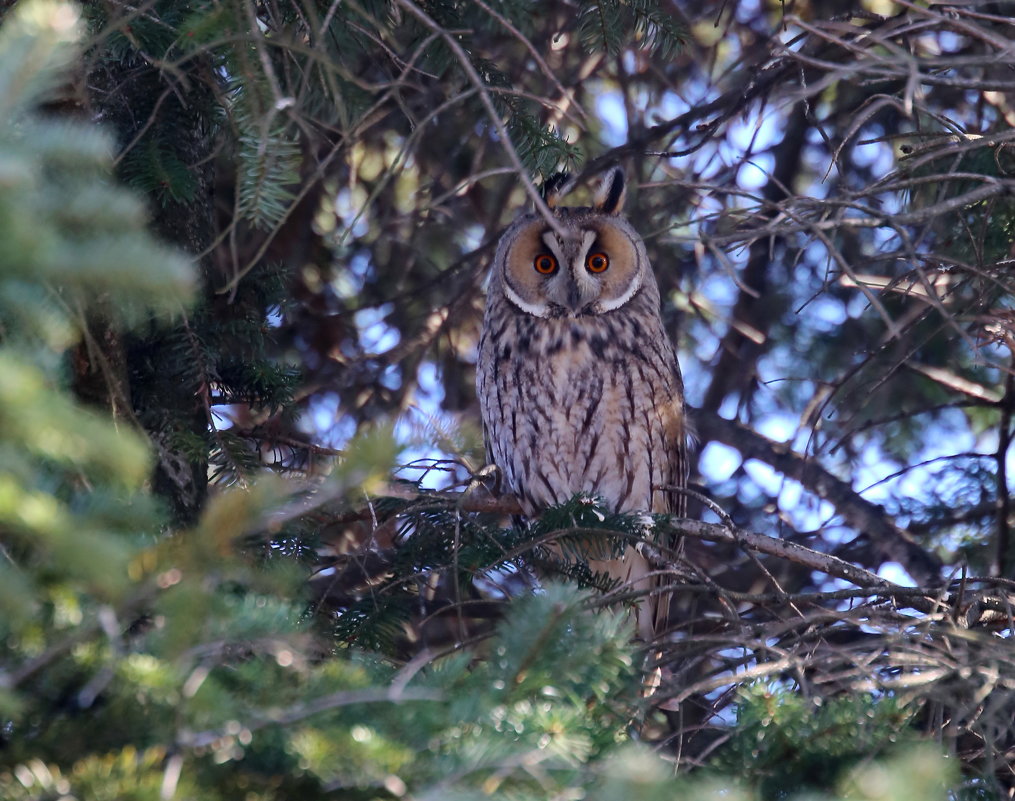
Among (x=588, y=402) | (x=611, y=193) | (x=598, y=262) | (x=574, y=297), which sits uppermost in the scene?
(x=611, y=193)

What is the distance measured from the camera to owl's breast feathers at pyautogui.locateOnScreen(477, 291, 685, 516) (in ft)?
10.3

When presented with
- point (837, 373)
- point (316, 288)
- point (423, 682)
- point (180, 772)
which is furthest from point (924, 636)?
point (316, 288)

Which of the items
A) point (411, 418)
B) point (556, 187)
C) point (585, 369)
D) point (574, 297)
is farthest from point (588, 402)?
point (411, 418)

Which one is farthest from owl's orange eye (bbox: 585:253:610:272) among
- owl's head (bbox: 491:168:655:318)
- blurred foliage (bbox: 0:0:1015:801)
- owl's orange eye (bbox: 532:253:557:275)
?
blurred foliage (bbox: 0:0:1015:801)

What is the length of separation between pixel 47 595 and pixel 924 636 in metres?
1.27

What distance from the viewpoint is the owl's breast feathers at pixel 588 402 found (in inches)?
124

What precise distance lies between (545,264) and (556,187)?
0.81ft

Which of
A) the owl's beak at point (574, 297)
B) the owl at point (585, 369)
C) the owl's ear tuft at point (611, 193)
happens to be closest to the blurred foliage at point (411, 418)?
the owl's ear tuft at point (611, 193)

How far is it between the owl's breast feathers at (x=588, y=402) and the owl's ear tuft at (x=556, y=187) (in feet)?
1.18

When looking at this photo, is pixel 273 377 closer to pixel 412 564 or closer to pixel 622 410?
pixel 412 564

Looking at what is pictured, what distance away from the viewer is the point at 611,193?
127 inches

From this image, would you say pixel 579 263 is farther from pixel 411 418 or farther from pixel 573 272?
pixel 411 418

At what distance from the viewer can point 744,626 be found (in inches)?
71.1

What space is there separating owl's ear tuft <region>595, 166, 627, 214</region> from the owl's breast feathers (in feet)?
0.93
